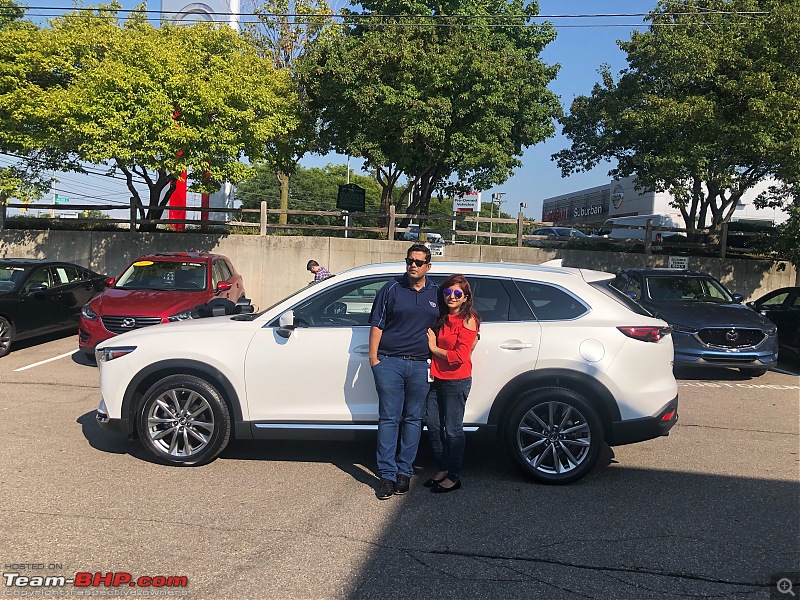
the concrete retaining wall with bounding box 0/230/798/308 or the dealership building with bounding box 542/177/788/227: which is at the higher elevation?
the dealership building with bounding box 542/177/788/227

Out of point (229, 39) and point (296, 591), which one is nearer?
point (296, 591)

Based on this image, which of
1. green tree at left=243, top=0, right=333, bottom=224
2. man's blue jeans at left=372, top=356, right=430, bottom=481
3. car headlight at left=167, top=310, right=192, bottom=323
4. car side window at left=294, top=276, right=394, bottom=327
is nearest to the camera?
man's blue jeans at left=372, top=356, right=430, bottom=481

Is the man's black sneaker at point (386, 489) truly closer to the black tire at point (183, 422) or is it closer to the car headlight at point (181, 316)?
the black tire at point (183, 422)

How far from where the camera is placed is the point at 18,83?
50.4 ft

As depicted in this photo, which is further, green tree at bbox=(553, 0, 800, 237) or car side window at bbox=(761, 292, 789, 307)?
green tree at bbox=(553, 0, 800, 237)

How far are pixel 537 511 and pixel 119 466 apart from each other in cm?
330

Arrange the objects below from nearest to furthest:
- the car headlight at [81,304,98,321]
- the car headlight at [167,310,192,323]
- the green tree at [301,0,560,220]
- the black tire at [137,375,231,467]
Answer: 1. the black tire at [137,375,231,467]
2. the car headlight at [167,310,192,323]
3. the car headlight at [81,304,98,321]
4. the green tree at [301,0,560,220]

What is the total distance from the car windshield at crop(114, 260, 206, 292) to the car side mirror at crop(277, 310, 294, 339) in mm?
5462

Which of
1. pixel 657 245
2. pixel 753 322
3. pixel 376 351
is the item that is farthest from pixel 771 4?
pixel 376 351

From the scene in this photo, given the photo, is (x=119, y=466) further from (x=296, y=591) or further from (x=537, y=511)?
(x=537, y=511)

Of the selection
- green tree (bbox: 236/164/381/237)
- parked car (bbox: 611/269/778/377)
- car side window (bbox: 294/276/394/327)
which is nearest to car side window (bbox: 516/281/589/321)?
car side window (bbox: 294/276/394/327)

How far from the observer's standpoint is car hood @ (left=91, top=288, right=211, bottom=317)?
9.13 meters

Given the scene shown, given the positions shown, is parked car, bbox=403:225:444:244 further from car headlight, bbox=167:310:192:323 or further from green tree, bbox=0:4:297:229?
car headlight, bbox=167:310:192:323

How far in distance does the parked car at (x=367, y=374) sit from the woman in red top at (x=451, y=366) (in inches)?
13.7
